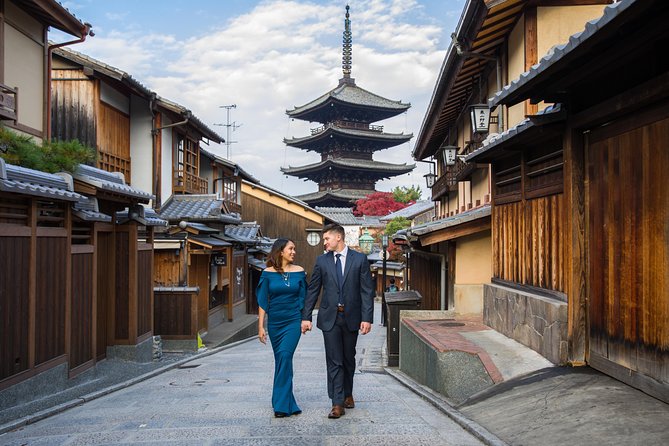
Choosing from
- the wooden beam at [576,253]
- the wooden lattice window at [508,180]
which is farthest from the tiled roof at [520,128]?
the wooden lattice window at [508,180]

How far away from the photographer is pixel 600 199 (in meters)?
5.82

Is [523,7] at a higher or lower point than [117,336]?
higher

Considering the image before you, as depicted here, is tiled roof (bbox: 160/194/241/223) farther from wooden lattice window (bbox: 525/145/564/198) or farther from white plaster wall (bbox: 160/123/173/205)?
wooden lattice window (bbox: 525/145/564/198)

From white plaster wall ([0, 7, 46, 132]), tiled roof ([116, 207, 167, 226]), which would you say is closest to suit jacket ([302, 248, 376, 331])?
tiled roof ([116, 207, 167, 226])

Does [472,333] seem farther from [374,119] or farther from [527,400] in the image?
[374,119]

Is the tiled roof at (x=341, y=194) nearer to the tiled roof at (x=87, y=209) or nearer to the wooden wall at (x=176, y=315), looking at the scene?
the wooden wall at (x=176, y=315)

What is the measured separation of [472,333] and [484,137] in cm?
593

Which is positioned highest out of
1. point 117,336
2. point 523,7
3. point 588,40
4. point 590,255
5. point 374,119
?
point 374,119

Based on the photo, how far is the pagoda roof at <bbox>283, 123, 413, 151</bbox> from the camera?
49.1 metres

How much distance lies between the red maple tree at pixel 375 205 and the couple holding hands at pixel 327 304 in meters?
44.6

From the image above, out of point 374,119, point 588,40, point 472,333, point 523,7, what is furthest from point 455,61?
point 374,119

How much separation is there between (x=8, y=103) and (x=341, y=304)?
A: 7650 millimetres

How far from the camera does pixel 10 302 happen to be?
708cm

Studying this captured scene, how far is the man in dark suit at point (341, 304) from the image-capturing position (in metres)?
6.09
